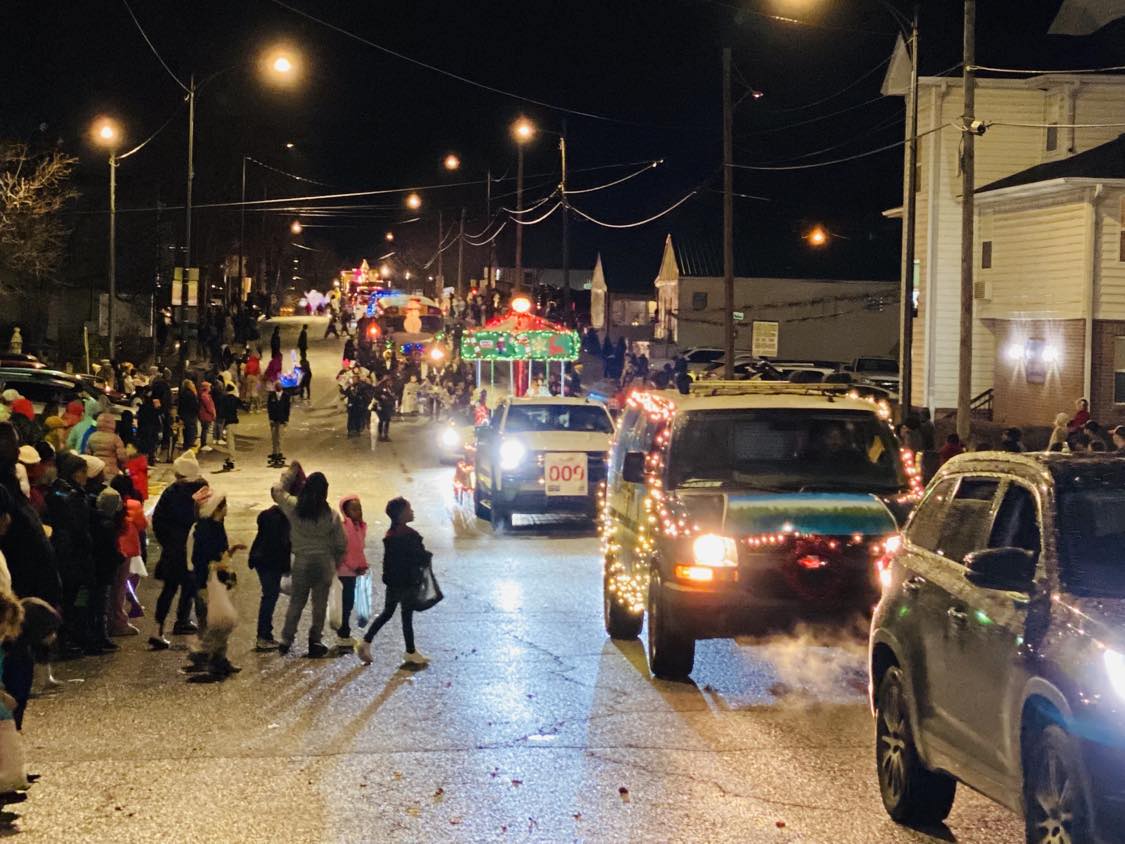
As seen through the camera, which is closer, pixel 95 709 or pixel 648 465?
pixel 95 709

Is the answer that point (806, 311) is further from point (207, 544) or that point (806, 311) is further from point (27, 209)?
point (207, 544)

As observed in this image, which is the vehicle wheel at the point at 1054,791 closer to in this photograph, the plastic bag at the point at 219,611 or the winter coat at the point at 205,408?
the plastic bag at the point at 219,611

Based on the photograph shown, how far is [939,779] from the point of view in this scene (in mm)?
7047

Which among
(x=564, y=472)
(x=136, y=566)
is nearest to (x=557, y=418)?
(x=564, y=472)

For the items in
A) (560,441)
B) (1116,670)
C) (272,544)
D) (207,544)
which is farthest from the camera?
(560,441)

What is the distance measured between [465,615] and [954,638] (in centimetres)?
775

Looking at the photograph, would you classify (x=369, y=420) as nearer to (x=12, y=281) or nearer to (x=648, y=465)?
(x=12, y=281)

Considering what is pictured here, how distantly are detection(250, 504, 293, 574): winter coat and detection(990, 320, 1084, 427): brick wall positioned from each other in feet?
80.0

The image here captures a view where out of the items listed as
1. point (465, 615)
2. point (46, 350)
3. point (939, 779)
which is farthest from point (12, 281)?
point (939, 779)

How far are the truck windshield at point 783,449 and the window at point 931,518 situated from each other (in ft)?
10.8

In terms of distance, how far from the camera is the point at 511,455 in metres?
20.5

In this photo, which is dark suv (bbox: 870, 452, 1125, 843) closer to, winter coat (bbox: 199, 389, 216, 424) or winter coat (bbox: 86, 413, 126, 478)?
winter coat (bbox: 86, 413, 126, 478)

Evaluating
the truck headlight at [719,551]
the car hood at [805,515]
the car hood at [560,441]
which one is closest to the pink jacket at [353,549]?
the truck headlight at [719,551]

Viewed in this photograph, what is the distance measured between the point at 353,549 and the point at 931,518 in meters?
5.96
